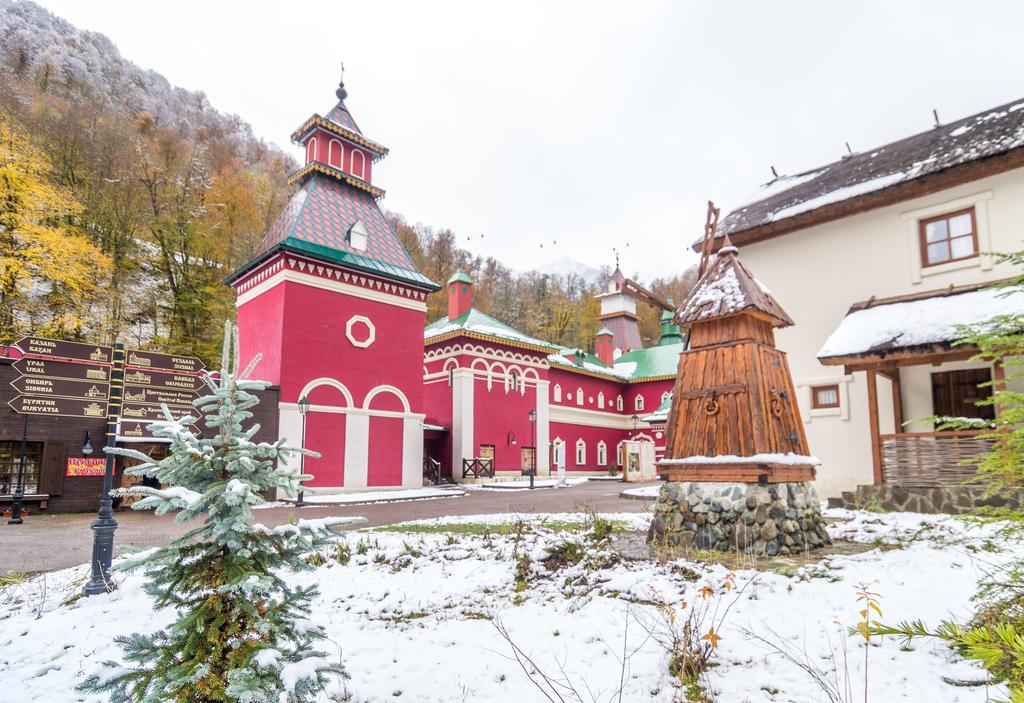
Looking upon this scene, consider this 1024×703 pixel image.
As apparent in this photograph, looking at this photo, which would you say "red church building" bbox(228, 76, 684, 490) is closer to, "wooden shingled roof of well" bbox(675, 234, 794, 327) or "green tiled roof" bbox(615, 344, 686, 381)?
"wooden shingled roof of well" bbox(675, 234, 794, 327)

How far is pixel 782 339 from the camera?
13289 mm

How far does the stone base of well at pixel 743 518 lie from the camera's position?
22.9 ft

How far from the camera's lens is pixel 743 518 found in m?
7.10

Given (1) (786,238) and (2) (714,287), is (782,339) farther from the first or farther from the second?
(2) (714,287)

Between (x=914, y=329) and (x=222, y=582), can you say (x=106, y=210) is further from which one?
(x=914, y=329)

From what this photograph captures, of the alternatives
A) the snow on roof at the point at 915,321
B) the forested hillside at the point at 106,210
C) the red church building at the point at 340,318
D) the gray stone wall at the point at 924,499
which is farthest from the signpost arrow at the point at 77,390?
the forested hillside at the point at 106,210

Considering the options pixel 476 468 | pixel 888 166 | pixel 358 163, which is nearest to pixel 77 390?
pixel 888 166

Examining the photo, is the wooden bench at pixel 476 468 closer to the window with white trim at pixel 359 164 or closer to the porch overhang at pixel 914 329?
the window with white trim at pixel 359 164

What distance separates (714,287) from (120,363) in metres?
7.75

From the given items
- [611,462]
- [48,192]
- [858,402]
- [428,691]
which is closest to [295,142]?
[48,192]

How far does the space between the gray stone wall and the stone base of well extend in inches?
148

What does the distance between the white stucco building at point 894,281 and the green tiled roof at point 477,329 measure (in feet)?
49.7

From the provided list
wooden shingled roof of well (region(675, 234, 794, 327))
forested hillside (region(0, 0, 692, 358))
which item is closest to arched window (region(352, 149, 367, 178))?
forested hillside (region(0, 0, 692, 358))

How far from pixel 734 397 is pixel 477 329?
67.9ft
